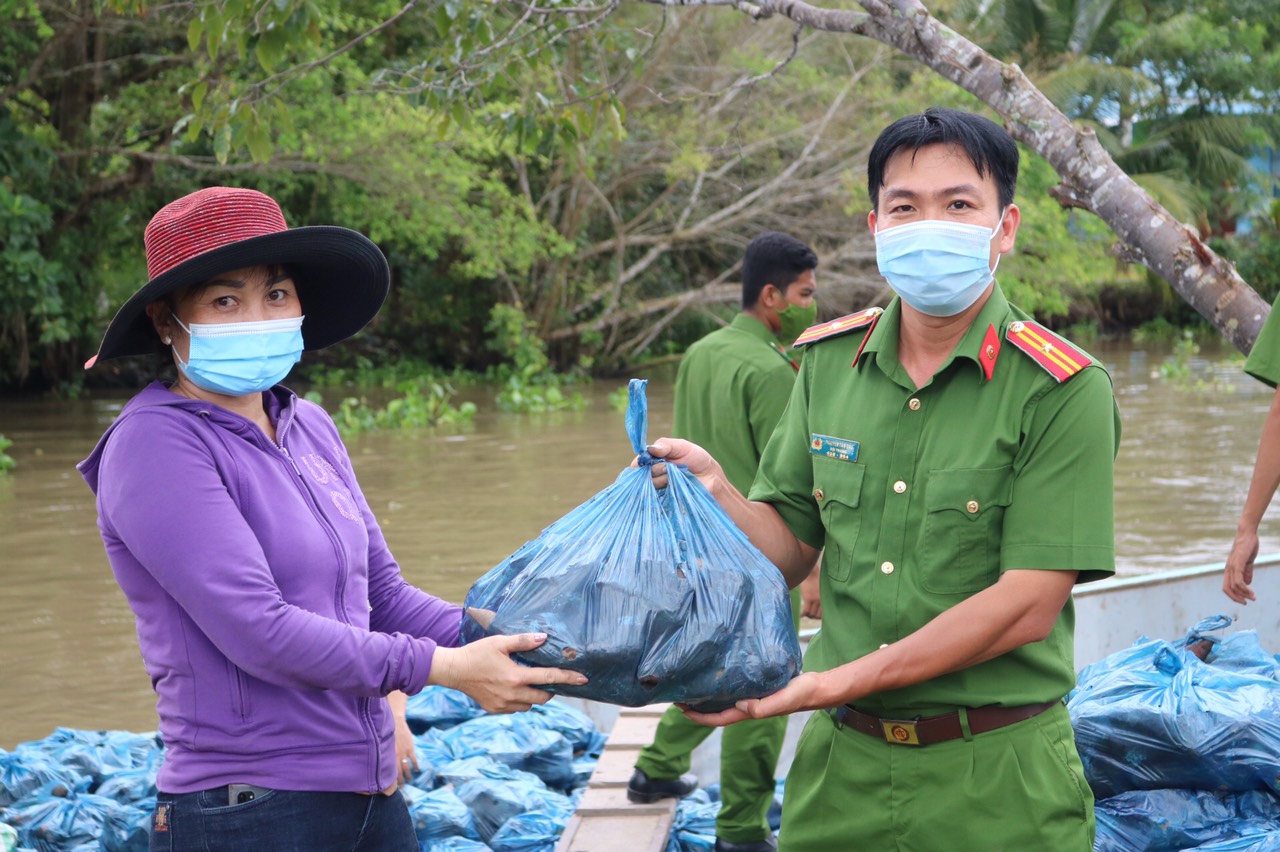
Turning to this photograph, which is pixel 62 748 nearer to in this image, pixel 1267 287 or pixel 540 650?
pixel 540 650

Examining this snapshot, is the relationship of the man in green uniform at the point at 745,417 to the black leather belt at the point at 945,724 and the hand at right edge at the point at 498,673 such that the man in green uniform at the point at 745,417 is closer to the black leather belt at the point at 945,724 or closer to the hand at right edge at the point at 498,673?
the black leather belt at the point at 945,724

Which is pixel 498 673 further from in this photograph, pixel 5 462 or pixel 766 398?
pixel 5 462

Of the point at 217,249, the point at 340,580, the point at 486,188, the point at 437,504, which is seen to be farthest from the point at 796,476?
the point at 486,188

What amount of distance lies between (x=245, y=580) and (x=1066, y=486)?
1.28 metres

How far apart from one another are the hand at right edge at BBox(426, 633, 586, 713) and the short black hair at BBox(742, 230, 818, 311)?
104 inches

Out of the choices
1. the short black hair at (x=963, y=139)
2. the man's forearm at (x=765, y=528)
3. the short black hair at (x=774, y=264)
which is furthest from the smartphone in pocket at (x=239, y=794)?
the short black hair at (x=774, y=264)

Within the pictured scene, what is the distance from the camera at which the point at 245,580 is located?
197 centimetres

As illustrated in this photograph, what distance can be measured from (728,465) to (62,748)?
249 cm

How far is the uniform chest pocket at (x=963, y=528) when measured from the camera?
2057 millimetres

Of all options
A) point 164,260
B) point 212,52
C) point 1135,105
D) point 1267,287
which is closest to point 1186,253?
point 164,260

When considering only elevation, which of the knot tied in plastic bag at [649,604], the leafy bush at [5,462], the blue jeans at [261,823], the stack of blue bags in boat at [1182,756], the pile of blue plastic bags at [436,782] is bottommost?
the leafy bush at [5,462]

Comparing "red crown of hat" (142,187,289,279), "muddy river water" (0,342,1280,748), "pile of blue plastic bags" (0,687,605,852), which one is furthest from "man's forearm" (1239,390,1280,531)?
"red crown of hat" (142,187,289,279)

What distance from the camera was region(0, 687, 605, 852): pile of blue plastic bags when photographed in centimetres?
380

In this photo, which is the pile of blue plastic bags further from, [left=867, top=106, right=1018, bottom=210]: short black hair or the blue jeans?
[left=867, top=106, right=1018, bottom=210]: short black hair
